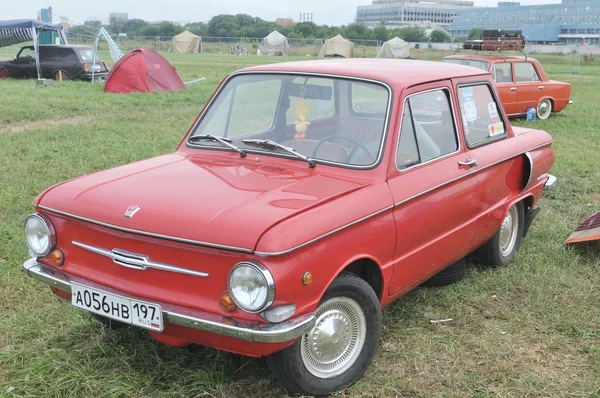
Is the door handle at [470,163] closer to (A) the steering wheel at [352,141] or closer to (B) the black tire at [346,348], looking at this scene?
(A) the steering wheel at [352,141]

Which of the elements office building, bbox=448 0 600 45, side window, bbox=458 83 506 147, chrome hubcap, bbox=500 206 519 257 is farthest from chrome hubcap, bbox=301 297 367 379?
office building, bbox=448 0 600 45

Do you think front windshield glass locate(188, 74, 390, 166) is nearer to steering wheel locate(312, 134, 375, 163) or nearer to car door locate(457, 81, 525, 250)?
steering wheel locate(312, 134, 375, 163)

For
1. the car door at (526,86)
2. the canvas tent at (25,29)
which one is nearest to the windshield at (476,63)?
the car door at (526,86)

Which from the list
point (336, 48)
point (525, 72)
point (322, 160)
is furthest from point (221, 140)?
point (336, 48)

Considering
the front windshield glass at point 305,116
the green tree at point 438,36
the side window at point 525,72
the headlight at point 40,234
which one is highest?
the green tree at point 438,36

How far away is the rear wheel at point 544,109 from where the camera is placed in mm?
13820

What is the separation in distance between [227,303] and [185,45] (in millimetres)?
47701

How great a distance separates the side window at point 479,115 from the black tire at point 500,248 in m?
0.70

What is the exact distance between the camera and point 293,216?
2945mm

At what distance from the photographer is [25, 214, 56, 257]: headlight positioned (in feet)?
11.1

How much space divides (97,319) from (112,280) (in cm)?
83

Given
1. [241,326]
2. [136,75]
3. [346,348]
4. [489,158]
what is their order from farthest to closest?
[136,75] < [489,158] < [346,348] < [241,326]

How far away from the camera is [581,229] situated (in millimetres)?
5645

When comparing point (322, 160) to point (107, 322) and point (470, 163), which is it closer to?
point (470, 163)
